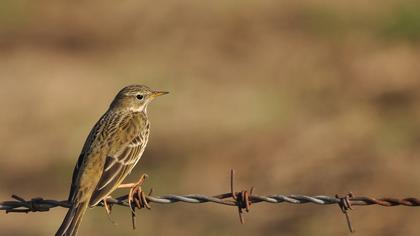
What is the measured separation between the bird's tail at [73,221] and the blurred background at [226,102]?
638 cm

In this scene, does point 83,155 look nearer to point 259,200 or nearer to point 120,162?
point 120,162

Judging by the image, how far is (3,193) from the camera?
1723 centimetres

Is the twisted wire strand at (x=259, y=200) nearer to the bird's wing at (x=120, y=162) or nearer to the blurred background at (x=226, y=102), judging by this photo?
the bird's wing at (x=120, y=162)

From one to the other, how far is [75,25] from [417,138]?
38.8 feet

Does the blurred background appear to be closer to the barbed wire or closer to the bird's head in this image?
the bird's head

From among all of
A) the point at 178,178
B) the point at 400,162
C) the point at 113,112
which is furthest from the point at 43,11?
the point at 113,112

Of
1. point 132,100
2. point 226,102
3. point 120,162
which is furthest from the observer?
point 226,102

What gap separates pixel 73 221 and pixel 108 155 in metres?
0.96

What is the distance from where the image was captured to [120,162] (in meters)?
9.28

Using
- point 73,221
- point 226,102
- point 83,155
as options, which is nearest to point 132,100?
point 83,155

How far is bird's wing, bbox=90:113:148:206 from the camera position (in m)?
8.75

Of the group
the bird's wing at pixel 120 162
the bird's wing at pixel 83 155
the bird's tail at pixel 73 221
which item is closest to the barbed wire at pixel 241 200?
the bird's tail at pixel 73 221

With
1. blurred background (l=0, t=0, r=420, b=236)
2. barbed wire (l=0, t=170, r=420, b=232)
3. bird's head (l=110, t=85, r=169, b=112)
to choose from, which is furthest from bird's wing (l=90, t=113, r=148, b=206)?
blurred background (l=0, t=0, r=420, b=236)

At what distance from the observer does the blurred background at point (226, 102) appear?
52.1 ft
